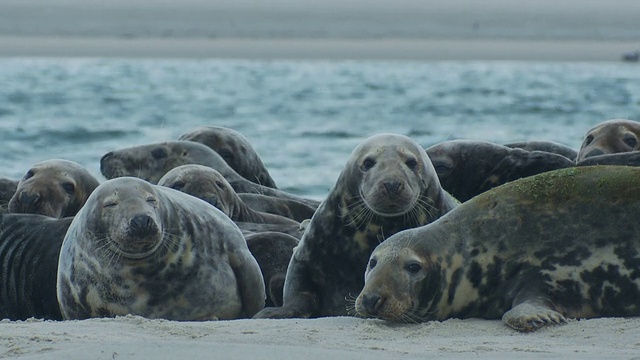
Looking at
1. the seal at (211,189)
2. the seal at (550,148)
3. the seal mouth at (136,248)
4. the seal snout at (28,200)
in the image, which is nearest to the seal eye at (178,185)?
the seal at (211,189)

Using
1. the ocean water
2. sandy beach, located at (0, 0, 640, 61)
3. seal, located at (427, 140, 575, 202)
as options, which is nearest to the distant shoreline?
sandy beach, located at (0, 0, 640, 61)

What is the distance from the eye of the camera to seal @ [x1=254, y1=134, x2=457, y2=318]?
6371 mm

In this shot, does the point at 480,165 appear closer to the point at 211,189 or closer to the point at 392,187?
the point at 211,189

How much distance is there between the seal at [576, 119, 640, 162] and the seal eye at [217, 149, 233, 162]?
2.66 metres

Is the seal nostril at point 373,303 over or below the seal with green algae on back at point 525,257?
below

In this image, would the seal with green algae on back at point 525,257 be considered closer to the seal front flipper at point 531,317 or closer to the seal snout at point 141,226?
the seal front flipper at point 531,317

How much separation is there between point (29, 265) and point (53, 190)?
112 centimetres

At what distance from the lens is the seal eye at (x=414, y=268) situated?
5652mm

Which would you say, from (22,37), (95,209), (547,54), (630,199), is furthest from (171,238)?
(22,37)

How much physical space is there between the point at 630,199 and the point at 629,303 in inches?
17.3

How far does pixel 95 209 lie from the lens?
20.1ft

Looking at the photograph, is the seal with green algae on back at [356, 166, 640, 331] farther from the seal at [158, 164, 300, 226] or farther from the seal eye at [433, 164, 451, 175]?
the seal eye at [433, 164, 451, 175]

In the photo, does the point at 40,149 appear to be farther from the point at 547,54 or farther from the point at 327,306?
the point at 547,54

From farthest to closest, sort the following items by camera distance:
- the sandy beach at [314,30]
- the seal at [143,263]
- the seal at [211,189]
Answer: the sandy beach at [314,30] → the seal at [211,189] → the seal at [143,263]
